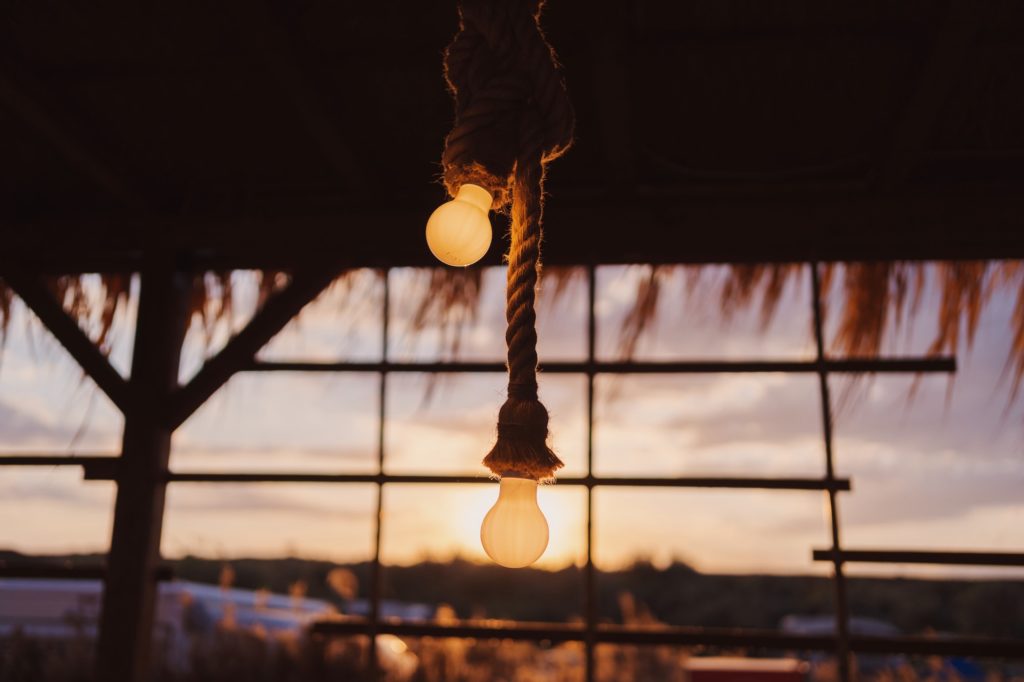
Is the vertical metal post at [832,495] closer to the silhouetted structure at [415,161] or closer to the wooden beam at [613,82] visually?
the silhouetted structure at [415,161]

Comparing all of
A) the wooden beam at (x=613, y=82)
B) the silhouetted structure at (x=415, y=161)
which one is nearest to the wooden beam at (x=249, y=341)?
the silhouetted structure at (x=415, y=161)

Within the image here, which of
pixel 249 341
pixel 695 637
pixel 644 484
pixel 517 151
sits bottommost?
pixel 695 637

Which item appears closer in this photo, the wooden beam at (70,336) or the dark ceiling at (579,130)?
the dark ceiling at (579,130)

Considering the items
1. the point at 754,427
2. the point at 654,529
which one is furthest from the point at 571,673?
the point at 754,427

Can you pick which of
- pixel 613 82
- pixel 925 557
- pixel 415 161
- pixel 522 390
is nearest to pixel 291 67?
pixel 415 161

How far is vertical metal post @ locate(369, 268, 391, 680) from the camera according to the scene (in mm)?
2803

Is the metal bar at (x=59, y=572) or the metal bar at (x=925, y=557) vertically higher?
the metal bar at (x=925, y=557)

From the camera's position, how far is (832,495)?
274cm

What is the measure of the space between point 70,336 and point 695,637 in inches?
89.4

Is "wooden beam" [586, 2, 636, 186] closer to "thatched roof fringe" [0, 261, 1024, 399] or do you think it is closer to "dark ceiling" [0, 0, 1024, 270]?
"dark ceiling" [0, 0, 1024, 270]

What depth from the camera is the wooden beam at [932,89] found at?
189 cm

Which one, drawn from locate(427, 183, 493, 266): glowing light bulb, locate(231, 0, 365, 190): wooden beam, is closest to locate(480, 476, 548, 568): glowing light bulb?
locate(427, 183, 493, 266): glowing light bulb

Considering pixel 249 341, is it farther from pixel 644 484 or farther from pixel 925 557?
pixel 925 557

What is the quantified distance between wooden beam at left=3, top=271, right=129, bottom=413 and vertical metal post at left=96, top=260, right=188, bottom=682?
2.2 inches
